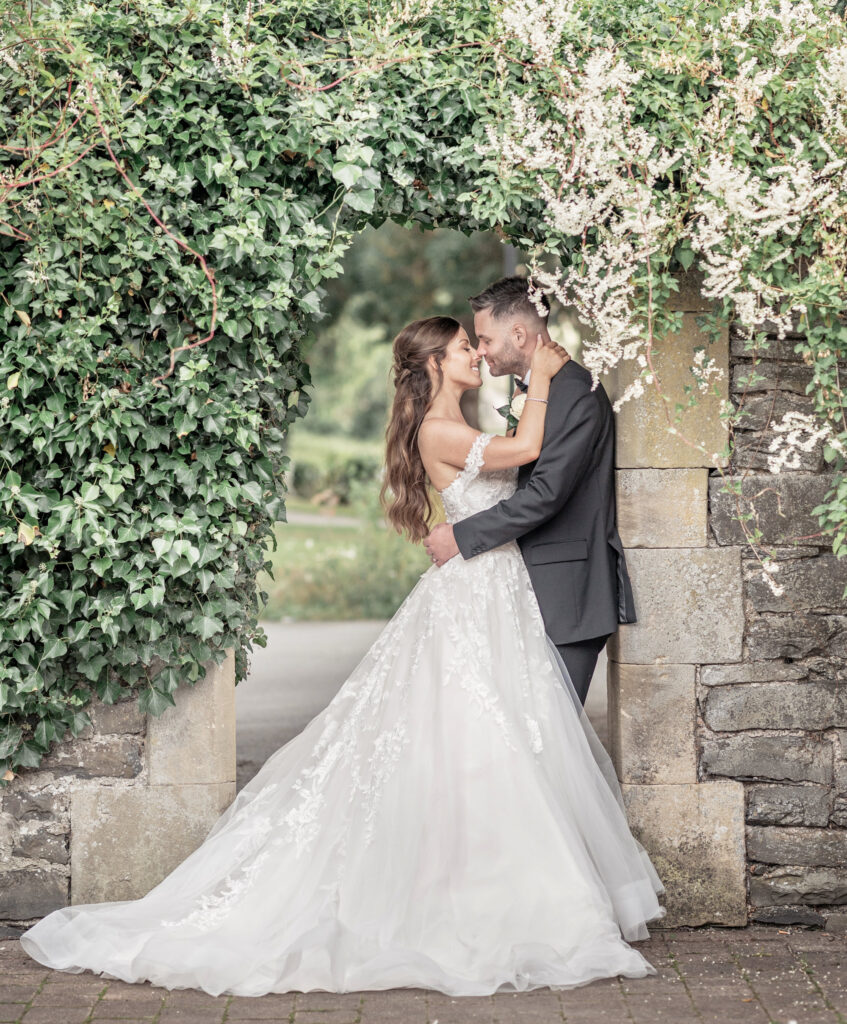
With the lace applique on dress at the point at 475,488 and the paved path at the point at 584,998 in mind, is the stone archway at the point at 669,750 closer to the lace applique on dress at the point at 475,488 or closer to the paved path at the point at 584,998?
the paved path at the point at 584,998

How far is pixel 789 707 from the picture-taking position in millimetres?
4129

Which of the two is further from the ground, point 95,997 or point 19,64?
point 19,64

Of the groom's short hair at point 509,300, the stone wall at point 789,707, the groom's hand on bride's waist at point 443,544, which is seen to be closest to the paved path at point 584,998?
the stone wall at point 789,707

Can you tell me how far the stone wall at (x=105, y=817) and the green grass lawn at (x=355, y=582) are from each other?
7.19 metres

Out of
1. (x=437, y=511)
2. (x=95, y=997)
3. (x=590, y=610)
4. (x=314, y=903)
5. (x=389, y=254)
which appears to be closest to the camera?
(x=95, y=997)

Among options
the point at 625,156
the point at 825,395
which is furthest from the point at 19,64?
the point at 825,395

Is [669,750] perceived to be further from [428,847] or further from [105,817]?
[105,817]

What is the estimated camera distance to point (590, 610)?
400 cm

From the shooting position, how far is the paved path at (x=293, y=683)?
6854 millimetres

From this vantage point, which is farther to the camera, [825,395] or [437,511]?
[437,511]

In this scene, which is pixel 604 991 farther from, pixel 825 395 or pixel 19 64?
pixel 19 64

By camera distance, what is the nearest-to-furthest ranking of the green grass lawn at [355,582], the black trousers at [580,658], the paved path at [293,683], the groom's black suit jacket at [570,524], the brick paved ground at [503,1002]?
the brick paved ground at [503,1002] → the groom's black suit jacket at [570,524] → the black trousers at [580,658] → the paved path at [293,683] → the green grass lawn at [355,582]

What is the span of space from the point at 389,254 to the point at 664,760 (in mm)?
11911

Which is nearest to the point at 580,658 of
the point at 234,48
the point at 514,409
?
the point at 514,409
